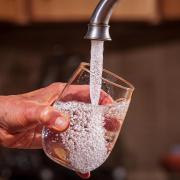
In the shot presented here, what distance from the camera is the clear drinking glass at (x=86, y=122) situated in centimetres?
55

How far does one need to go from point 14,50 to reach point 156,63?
539 mm

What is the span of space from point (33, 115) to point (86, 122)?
5 cm

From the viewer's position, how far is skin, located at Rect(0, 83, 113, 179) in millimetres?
537

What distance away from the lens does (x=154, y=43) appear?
6.91 ft

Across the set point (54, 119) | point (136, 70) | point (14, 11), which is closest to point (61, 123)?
point (54, 119)

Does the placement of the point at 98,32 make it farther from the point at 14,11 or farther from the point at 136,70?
the point at 136,70

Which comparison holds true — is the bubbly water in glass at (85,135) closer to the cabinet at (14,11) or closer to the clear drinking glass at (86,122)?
the clear drinking glass at (86,122)

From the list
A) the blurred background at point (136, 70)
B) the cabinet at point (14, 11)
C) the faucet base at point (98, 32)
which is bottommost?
the blurred background at point (136, 70)

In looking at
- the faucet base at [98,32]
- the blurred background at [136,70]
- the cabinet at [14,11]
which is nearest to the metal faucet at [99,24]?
the faucet base at [98,32]

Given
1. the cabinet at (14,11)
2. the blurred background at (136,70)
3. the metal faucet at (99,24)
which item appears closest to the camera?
the metal faucet at (99,24)

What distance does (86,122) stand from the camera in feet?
1.80

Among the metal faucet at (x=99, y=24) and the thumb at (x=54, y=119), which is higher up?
the metal faucet at (x=99, y=24)

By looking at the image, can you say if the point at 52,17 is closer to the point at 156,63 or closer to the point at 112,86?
the point at 156,63

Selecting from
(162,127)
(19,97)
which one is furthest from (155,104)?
(19,97)
